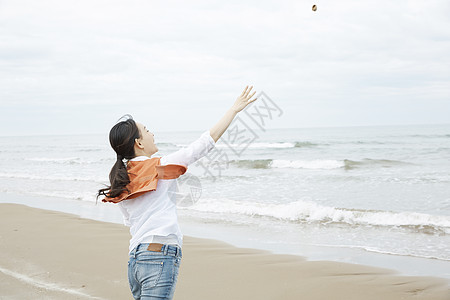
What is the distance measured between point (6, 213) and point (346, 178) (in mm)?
11275

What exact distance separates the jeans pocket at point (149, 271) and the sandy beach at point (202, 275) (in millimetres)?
2596

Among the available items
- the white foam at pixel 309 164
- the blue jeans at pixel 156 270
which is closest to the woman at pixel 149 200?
the blue jeans at pixel 156 270

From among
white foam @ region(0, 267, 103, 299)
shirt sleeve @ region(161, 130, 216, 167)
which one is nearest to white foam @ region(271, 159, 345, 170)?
white foam @ region(0, 267, 103, 299)

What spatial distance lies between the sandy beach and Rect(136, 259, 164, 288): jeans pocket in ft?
8.52

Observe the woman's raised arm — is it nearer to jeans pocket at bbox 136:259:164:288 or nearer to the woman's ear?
the woman's ear

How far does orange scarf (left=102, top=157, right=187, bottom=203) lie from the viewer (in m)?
1.96

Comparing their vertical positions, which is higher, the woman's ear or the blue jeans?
the woman's ear

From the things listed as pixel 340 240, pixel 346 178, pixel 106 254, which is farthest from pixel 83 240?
pixel 346 178

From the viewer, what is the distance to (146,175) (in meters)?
2.00

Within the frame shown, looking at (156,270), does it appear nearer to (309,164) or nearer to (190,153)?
(190,153)

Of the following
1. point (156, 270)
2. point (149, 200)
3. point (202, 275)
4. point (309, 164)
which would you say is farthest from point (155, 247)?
point (309, 164)

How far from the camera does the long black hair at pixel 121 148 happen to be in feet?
6.61

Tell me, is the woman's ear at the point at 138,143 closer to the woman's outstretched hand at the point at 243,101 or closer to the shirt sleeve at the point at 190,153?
the shirt sleeve at the point at 190,153

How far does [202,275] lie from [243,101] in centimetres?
353
